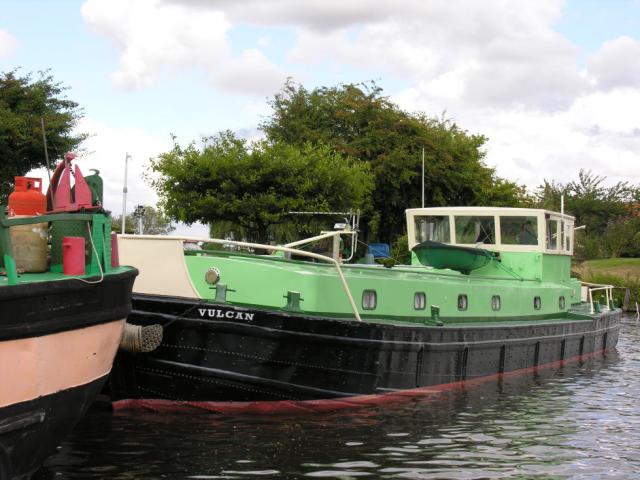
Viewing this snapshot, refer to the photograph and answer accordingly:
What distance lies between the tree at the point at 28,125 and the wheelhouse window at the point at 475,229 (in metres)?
20.9

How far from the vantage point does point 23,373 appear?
7.38 metres

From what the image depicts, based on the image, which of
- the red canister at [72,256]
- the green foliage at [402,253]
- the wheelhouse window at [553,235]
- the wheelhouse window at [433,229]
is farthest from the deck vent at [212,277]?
the green foliage at [402,253]

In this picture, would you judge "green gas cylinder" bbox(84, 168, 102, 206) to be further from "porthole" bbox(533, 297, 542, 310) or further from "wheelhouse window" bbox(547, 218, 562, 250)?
"wheelhouse window" bbox(547, 218, 562, 250)

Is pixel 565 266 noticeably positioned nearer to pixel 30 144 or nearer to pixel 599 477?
pixel 599 477

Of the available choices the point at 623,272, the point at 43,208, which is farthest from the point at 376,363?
the point at 623,272

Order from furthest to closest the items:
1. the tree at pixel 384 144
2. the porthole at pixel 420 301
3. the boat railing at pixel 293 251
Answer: the tree at pixel 384 144 < the porthole at pixel 420 301 < the boat railing at pixel 293 251

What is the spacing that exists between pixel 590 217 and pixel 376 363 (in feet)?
217

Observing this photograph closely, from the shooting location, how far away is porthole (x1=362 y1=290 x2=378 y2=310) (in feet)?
45.1

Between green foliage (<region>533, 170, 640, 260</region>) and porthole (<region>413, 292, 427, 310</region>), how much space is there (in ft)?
141

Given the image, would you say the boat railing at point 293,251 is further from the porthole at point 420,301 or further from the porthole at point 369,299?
the porthole at point 420,301

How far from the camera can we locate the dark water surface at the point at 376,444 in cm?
934

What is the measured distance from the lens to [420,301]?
48.7ft

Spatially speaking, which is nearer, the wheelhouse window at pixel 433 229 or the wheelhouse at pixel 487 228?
the wheelhouse at pixel 487 228

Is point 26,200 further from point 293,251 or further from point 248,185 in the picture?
point 248,185
